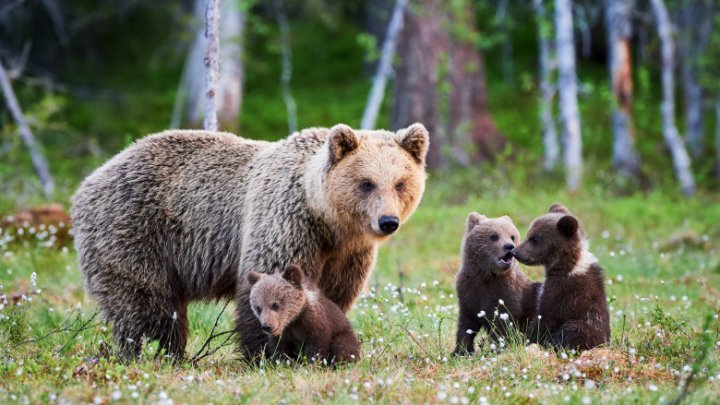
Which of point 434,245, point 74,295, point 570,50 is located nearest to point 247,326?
point 74,295

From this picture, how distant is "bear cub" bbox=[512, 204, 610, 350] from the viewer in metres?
6.67

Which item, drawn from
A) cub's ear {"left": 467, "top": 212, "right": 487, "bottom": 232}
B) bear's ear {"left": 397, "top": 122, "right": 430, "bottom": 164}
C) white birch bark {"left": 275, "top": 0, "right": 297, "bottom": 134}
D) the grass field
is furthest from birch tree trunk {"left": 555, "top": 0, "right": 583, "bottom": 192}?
bear's ear {"left": 397, "top": 122, "right": 430, "bottom": 164}

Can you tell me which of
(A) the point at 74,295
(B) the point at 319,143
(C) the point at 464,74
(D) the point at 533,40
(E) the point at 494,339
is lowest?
(A) the point at 74,295

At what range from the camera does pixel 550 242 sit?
684 centimetres

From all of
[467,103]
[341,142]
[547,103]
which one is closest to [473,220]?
[341,142]

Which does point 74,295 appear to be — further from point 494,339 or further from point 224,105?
point 224,105

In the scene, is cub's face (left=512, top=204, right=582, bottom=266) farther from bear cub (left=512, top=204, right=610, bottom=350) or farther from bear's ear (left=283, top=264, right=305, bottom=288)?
bear's ear (left=283, top=264, right=305, bottom=288)

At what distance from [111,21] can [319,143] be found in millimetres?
21776

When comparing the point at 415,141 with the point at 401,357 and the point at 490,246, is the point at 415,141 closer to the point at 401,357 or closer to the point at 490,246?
the point at 490,246

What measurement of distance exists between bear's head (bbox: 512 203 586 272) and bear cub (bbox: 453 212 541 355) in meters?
0.21

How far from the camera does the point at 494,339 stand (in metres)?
7.15

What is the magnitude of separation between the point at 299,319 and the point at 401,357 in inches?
37.0

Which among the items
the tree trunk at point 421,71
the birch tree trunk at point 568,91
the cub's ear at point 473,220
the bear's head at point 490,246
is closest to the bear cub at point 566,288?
the bear's head at point 490,246

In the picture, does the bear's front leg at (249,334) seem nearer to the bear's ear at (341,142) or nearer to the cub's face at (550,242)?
the bear's ear at (341,142)
